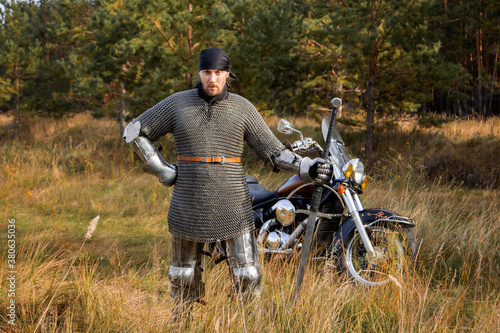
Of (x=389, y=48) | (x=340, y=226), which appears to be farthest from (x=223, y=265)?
(x=389, y=48)

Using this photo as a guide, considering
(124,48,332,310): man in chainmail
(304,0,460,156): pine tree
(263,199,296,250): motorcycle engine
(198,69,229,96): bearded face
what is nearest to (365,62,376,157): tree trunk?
(304,0,460,156): pine tree

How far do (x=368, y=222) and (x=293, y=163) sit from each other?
100cm

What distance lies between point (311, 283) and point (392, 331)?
0.60 meters

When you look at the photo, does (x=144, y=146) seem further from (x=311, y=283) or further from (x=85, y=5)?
(x=85, y=5)

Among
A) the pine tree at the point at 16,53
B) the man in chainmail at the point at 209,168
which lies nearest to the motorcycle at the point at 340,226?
the man in chainmail at the point at 209,168

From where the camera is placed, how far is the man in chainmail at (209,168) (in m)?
2.31

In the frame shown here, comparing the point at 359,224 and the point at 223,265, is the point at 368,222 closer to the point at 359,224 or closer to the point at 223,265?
the point at 359,224

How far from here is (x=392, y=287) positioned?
2514 mm

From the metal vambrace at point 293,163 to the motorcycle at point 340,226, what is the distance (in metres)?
0.25

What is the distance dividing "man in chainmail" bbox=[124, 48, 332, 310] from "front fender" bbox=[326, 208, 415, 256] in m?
0.88

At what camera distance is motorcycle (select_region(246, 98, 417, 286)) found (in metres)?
2.88

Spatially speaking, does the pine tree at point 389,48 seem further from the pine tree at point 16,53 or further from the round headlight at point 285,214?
the pine tree at point 16,53

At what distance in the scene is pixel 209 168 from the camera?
91.2 inches

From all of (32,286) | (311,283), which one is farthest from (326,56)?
(32,286)
